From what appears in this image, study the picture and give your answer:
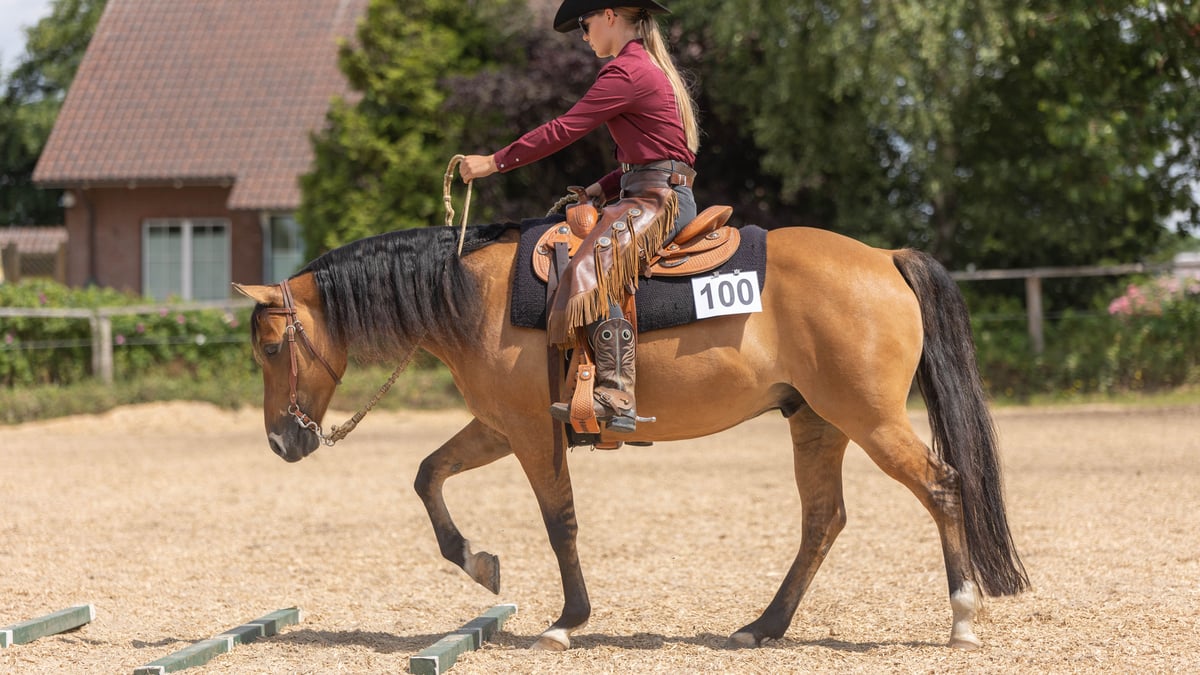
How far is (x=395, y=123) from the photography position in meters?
19.7

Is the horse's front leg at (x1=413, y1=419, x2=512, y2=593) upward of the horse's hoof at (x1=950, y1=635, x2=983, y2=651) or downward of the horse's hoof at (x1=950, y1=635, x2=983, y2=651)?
upward

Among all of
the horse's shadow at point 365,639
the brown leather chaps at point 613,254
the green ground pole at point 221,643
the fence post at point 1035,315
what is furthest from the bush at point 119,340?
the brown leather chaps at point 613,254

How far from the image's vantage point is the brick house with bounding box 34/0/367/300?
82.9 feet

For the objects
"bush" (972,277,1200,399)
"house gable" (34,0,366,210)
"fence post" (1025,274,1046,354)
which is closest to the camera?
"bush" (972,277,1200,399)

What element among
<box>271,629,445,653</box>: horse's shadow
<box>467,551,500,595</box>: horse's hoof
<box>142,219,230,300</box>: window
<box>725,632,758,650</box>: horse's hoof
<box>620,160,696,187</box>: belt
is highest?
<box>142,219,230,300</box>: window

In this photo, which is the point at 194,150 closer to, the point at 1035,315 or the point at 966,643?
the point at 1035,315

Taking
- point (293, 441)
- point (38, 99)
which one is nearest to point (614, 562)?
point (293, 441)

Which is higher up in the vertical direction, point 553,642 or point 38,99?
point 38,99

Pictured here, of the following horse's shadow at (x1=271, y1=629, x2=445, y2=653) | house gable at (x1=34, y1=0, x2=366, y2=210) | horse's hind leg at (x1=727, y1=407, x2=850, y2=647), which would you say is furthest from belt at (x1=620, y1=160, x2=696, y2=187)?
house gable at (x1=34, y1=0, x2=366, y2=210)

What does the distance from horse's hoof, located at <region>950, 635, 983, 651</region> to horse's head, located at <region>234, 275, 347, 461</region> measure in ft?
9.25

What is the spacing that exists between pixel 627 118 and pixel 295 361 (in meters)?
1.78

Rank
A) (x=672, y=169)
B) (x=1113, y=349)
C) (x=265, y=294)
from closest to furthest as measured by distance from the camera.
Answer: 1. (x=672, y=169)
2. (x=265, y=294)
3. (x=1113, y=349)

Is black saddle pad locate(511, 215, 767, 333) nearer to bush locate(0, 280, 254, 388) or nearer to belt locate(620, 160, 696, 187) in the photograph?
belt locate(620, 160, 696, 187)

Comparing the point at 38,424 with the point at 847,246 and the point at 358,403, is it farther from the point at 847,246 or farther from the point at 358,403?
the point at 847,246
